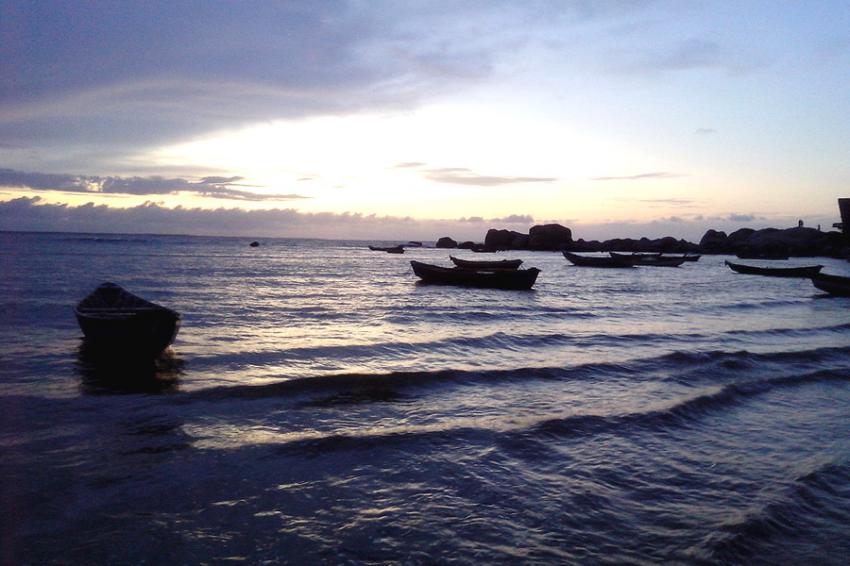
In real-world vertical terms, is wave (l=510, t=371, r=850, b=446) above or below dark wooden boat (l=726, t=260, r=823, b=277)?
below

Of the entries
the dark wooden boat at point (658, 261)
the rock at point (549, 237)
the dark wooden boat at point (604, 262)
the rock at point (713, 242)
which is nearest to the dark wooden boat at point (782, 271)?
the dark wooden boat at point (658, 261)

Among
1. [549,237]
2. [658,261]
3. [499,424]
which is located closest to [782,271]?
[658,261]

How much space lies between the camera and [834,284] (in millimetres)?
35688

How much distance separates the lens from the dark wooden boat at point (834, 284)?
1393 inches

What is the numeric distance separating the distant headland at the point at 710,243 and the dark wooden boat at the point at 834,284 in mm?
49915

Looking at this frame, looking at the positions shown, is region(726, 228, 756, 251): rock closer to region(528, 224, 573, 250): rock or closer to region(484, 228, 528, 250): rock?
region(528, 224, 573, 250): rock

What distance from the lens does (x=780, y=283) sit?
Answer: 4941 centimetres

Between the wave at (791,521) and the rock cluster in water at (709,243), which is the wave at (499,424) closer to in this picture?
the wave at (791,521)

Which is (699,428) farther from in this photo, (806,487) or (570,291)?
(570,291)

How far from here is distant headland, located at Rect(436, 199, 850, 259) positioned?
321 feet

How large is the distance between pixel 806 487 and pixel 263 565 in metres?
6.39

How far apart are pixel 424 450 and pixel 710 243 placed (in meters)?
131

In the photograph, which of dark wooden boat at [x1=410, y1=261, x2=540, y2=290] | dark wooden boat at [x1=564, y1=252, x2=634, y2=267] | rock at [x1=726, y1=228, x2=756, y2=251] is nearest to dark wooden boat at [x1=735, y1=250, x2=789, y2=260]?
rock at [x1=726, y1=228, x2=756, y2=251]

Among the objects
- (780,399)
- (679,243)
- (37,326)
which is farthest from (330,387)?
(679,243)
